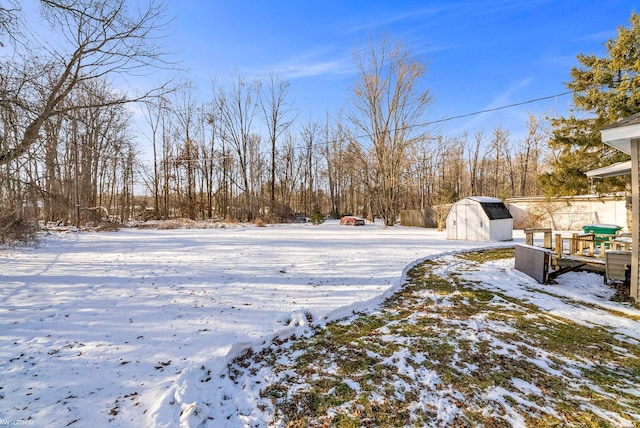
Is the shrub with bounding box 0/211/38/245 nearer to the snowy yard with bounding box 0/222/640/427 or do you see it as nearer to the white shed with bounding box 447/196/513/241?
the snowy yard with bounding box 0/222/640/427

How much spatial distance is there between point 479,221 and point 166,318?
12.9 metres

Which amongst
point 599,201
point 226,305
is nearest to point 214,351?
point 226,305

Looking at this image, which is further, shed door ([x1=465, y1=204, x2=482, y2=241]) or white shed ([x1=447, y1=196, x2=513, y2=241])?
shed door ([x1=465, y1=204, x2=482, y2=241])

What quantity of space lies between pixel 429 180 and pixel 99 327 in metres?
33.6

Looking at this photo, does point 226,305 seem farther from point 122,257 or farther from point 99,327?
point 122,257

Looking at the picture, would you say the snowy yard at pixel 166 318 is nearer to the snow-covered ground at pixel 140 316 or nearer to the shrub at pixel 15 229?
the snow-covered ground at pixel 140 316

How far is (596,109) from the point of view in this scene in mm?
11688

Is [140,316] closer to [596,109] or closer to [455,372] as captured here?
[455,372]

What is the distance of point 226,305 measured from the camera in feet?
14.1

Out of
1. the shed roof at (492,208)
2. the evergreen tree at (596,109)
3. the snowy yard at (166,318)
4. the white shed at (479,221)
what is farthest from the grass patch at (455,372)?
the evergreen tree at (596,109)

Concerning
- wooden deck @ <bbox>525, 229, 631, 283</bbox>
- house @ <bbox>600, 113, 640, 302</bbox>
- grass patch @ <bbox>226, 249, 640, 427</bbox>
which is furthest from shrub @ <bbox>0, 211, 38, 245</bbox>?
wooden deck @ <bbox>525, 229, 631, 283</bbox>

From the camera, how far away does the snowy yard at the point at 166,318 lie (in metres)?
2.16

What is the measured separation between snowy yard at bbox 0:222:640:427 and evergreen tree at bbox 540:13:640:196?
9033mm

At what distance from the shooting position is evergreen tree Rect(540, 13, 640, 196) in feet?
35.7
